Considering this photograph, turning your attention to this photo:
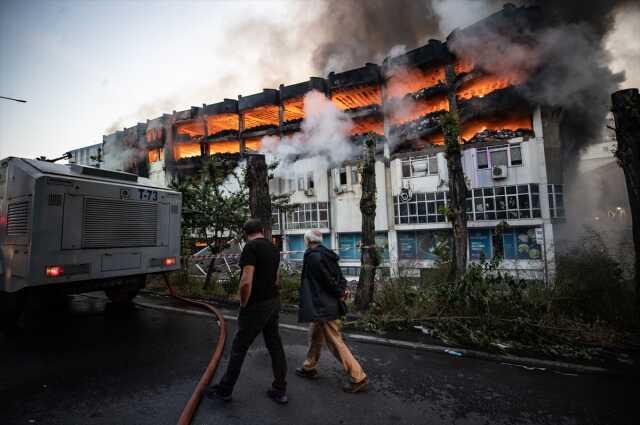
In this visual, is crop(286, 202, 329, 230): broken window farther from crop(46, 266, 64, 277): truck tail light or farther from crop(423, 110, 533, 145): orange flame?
crop(46, 266, 64, 277): truck tail light

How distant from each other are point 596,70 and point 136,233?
95.9 feet

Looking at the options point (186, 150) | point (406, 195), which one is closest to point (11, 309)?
point (406, 195)

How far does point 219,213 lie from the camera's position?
8.61 metres

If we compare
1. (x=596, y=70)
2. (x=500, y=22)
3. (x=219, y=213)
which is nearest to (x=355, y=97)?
(x=500, y=22)

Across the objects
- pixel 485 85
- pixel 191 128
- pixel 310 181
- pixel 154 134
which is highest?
pixel 191 128

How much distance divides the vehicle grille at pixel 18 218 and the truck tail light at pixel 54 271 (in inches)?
25.8

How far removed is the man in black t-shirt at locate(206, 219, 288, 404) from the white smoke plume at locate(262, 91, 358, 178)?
84.5 feet

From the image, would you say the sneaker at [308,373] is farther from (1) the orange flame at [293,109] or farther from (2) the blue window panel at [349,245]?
(1) the orange flame at [293,109]

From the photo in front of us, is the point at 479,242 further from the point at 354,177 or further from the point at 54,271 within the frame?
the point at 54,271

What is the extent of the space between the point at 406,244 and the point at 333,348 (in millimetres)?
24381

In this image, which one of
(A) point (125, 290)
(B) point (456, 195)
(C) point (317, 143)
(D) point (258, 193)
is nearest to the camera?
(A) point (125, 290)

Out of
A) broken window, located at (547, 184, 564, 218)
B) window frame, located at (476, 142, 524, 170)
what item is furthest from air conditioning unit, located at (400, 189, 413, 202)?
broken window, located at (547, 184, 564, 218)

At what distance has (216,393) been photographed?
2.91 m

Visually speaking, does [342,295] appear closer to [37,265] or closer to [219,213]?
[37,265]
